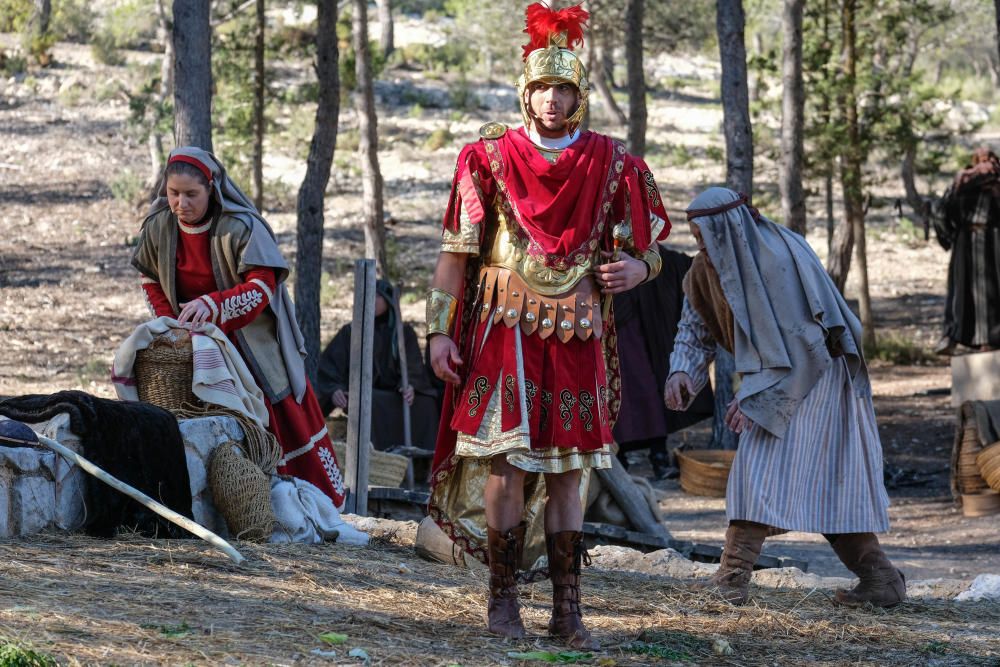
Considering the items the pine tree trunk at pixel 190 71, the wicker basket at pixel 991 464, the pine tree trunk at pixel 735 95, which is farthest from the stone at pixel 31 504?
the pine tree trunk at pixel 735 95

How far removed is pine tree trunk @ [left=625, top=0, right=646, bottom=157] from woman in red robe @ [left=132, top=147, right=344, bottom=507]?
11.6 m

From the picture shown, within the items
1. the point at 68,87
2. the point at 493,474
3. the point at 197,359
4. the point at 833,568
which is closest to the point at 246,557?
the point at 197,359

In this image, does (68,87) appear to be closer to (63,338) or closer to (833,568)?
(63,338)

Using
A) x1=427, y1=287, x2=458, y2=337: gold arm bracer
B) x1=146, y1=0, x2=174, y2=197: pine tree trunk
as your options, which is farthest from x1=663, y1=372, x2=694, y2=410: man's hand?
x1=146, y1=0, x2=174, y2=197: pine tree trunk

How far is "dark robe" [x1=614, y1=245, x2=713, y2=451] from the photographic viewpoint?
475 inches

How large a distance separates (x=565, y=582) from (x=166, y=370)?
2.66 meters

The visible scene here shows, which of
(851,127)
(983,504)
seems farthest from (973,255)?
(983,504)

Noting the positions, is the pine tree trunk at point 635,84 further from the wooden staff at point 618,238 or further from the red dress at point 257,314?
the wooden staff at point 618,238

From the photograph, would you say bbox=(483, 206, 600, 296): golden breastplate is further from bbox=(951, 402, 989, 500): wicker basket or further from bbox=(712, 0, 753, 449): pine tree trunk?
bbox=(712, 0, 753, 449): pine tree trunk

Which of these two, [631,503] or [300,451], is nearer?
[300,451]

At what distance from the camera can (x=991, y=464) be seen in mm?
10789

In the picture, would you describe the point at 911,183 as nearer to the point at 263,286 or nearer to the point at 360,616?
the point at 263,286

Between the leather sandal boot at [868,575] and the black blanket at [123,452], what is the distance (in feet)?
9.13

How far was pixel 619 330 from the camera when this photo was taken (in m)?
12.1
